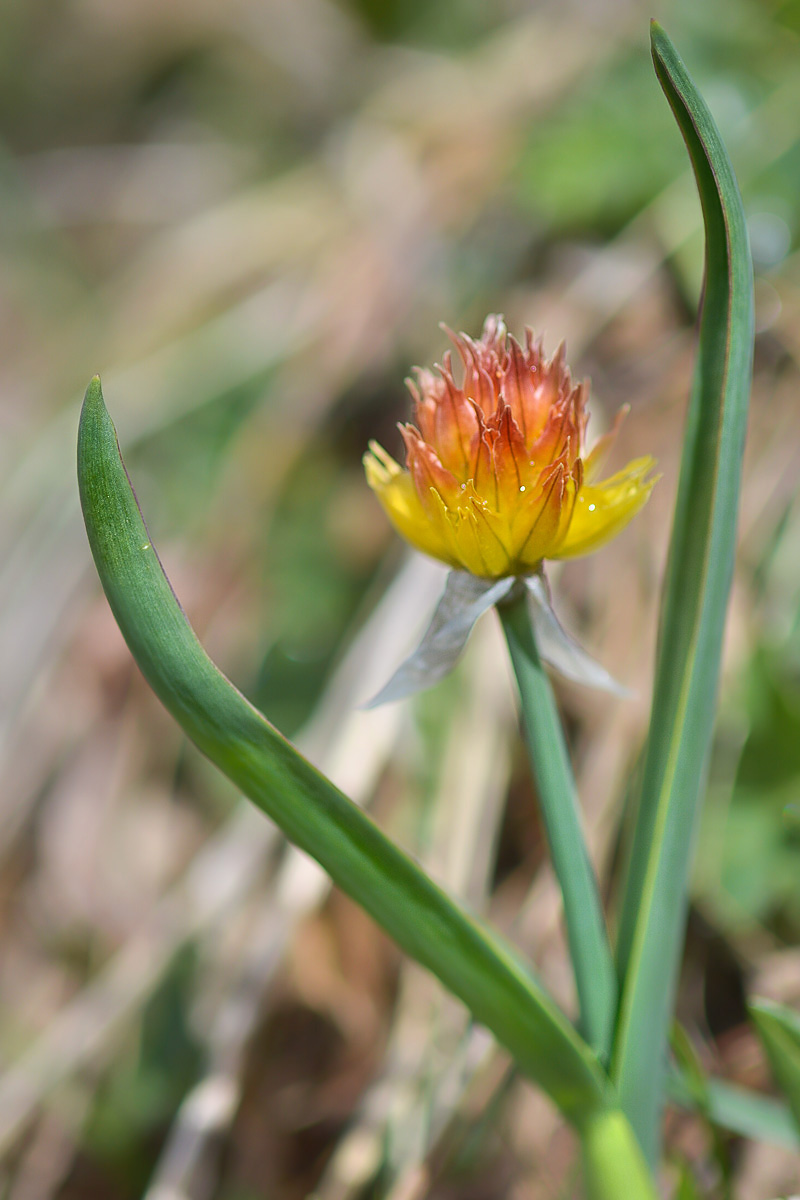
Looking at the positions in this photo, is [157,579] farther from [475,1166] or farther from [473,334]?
[473,334]

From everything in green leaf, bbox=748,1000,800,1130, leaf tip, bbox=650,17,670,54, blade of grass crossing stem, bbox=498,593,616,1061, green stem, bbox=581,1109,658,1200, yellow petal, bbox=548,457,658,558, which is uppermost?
leaf tip, bbox=650,17,670,54

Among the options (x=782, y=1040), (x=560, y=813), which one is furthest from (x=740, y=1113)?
(x=560, y=813)

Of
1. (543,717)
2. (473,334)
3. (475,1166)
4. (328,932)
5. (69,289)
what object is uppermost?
(69,289)

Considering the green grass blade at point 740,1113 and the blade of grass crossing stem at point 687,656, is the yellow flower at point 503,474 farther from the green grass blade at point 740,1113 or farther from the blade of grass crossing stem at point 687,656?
the green grass blade at point 740,1113

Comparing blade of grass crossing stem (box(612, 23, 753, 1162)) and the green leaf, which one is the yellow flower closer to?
blade of grass crossing stem (box(612, 23, 753, 1162))

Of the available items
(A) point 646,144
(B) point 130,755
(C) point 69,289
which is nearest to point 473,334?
(A) point 646,144

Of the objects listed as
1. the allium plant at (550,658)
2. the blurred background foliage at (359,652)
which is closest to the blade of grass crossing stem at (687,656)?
the allium plant at (550,658)

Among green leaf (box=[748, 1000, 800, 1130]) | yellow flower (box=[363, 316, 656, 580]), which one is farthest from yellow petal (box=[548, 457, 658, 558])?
green leaf (box=[748, 1000, 800, 1130])
